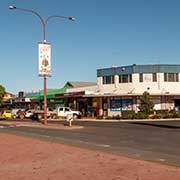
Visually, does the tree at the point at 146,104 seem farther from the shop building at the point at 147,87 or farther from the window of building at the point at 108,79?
the window of building at the point at 108,79

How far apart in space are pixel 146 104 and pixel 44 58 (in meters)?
18.2

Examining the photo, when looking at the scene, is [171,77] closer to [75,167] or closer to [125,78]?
[125,78]

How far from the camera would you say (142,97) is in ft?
150

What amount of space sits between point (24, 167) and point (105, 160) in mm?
2574

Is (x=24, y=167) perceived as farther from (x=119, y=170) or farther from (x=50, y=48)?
(x=50, y=48)

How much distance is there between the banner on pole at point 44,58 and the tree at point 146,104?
17.0m

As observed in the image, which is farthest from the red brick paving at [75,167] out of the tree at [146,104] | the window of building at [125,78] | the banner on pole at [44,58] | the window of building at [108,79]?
the window of building at [108,79]

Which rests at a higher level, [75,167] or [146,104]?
[146,104]

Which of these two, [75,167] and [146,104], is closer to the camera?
[75,167]

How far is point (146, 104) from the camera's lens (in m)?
45.5

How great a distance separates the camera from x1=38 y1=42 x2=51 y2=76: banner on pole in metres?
31.3

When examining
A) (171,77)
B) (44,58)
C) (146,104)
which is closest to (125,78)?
(171,77)

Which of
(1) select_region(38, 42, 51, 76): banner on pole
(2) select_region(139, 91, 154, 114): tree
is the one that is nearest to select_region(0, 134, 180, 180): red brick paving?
(1) select_region(38, 42, 51, 76): banner on pole

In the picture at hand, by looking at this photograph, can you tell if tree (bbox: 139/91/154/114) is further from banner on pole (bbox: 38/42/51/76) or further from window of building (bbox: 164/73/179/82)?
banner on pole (bbox: 38/42/51/76)
